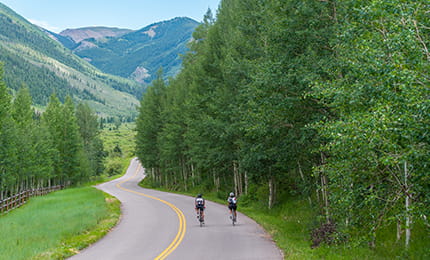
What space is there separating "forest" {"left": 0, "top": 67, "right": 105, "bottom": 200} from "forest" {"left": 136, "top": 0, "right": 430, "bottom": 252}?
61.7 ft

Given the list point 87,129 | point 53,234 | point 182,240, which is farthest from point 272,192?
point 87,129

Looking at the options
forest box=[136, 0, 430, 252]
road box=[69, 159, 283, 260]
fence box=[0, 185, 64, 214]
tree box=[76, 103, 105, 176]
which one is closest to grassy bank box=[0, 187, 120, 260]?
road box=[69, 159, 283, 260]

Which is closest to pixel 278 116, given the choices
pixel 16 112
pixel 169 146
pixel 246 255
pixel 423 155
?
pixel 246 255

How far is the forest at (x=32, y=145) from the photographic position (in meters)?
37.8

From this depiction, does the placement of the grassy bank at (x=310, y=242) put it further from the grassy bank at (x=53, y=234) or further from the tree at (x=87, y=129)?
the tree at (x=87, y=129)

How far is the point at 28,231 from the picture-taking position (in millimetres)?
19141

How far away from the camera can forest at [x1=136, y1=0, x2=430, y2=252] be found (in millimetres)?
7246

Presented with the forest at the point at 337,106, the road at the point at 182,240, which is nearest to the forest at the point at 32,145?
the forest at the point at 337,106

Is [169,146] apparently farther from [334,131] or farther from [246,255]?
[334,131]

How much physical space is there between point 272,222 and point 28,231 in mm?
12654

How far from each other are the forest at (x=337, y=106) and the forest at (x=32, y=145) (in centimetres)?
1881

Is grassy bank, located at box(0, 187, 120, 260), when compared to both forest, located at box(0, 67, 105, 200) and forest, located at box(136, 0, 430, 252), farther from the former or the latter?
forest, located at box(0, 67, 105, 200)

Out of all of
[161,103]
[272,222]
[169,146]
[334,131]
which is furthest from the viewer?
[161,103]

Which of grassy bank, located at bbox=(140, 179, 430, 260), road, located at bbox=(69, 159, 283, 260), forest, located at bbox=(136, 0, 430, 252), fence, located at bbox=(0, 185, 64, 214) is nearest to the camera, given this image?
forest, located at bbox=(136, 0, 430, 252)
